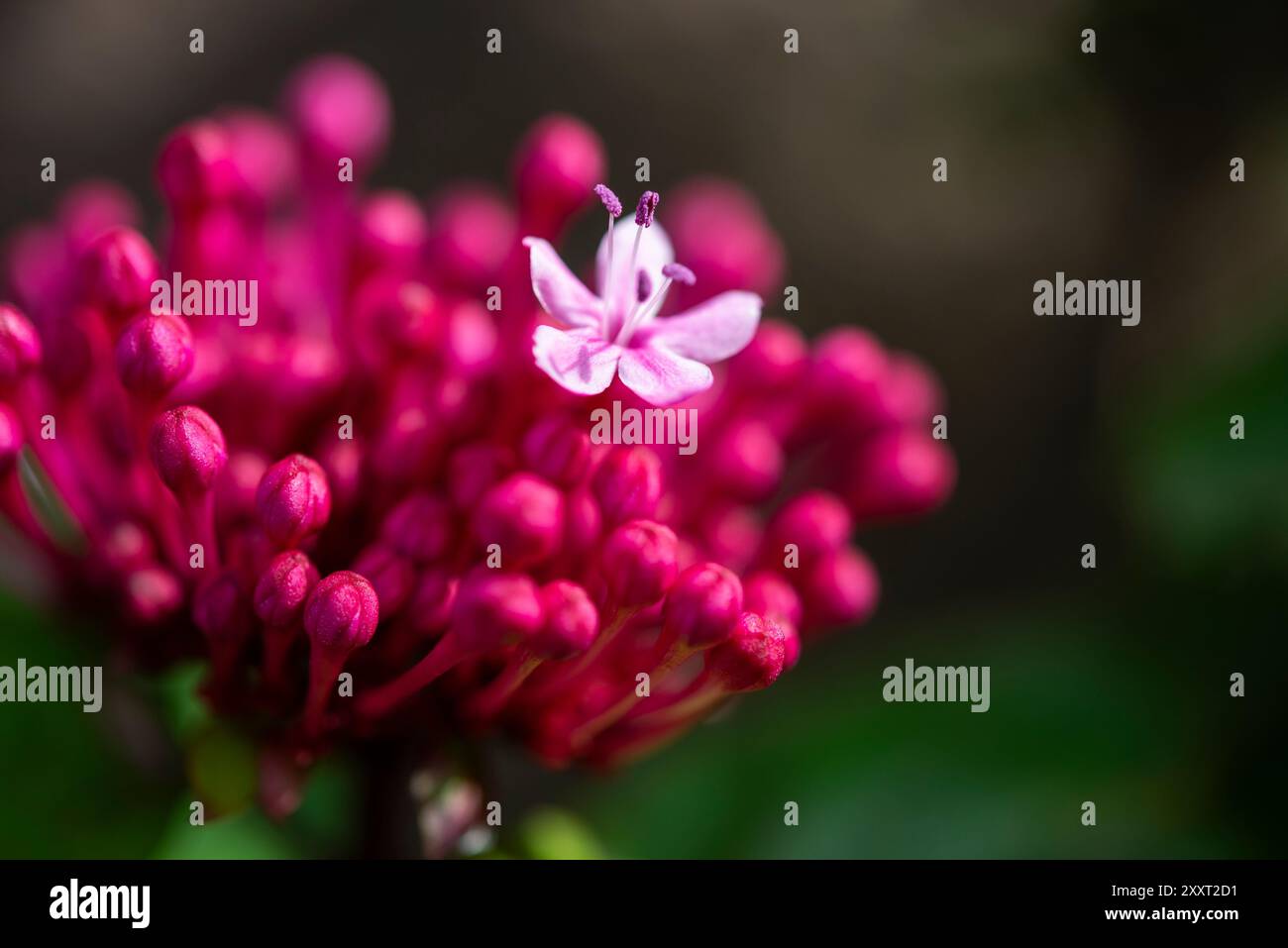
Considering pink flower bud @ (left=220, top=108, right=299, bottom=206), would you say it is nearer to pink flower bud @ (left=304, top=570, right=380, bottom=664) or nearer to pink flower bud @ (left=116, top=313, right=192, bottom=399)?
pink flower bud @ (left=116, top=313, right=192, bottom=399)

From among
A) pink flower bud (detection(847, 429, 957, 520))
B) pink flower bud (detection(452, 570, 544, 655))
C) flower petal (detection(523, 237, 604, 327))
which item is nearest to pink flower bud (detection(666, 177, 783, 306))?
pink flower bud (detection(847, 429, 957, 520))

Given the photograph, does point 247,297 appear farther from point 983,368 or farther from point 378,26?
point 983,368

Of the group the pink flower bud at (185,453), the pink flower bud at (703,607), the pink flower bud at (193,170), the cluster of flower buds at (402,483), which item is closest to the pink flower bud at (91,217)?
the cluster of flower buds at (402,483)

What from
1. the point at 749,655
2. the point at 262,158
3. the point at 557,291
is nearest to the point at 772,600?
the point at 749,655

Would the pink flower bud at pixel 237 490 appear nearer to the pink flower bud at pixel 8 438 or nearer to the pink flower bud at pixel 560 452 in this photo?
the pink flower bud at pixel 8 438

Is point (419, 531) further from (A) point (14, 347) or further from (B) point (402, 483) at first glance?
(A) point (14, 347)
